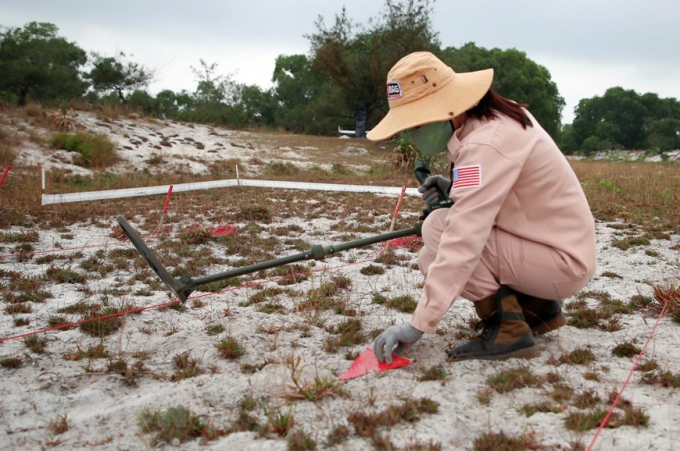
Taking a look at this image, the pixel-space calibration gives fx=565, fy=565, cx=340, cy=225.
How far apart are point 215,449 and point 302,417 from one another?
36 centimetres

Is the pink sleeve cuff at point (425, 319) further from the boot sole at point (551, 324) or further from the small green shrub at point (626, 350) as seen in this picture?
the small green shrub at point (626, 350)

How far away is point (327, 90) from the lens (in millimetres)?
34031

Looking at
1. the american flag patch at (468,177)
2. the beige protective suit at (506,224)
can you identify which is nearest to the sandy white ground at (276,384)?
the beige protective suit at (506,224)

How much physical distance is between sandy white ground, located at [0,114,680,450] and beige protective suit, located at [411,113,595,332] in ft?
1.18

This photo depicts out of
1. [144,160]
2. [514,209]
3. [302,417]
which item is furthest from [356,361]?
[144,160]

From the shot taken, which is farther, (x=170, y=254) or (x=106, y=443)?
(x=170, y=254)

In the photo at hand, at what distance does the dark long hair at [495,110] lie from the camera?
8.15ft

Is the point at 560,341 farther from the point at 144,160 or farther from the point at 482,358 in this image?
the point at 144,160

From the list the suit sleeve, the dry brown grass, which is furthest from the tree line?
the suit sleeve

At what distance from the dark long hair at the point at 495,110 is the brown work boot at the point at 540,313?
89cm

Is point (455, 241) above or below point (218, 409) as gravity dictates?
above

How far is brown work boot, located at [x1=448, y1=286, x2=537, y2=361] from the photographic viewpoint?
268 cm

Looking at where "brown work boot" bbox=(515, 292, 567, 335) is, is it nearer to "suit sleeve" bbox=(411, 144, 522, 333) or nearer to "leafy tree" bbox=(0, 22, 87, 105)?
"suit sleeve" bbox=(411, 144, 522, 333)

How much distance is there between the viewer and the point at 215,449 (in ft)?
6.64
